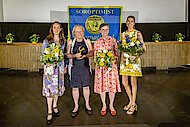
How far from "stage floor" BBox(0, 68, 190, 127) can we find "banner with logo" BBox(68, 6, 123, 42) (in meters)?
2.19

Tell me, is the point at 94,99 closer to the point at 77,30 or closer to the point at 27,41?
the point at 77,30

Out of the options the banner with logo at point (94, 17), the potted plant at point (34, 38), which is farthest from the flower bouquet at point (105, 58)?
the potted plant at point (34, 38)

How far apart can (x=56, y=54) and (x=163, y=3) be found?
5.54m

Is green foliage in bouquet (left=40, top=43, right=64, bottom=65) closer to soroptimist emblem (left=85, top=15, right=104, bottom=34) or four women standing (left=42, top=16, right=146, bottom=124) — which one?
four women standing (left=42, top=16, right=146, bottom=124)

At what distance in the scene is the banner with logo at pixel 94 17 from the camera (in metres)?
6.08

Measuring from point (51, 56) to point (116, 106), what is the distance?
1.60 meters

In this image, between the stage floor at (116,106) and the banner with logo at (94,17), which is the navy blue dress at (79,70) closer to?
the stage floor at (116,106)

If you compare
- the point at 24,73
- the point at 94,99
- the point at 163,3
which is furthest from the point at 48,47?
the point at 163,3

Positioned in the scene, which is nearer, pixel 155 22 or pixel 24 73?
pixel 24 73

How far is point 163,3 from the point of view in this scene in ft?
21.4

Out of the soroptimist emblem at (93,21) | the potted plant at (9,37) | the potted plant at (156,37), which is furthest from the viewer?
the soroptimist emblem at (93,21)

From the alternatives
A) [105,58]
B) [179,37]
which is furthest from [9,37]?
[179,37]

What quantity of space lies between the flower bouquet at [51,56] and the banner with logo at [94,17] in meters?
3.65

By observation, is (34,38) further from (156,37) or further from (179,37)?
(179,37)
